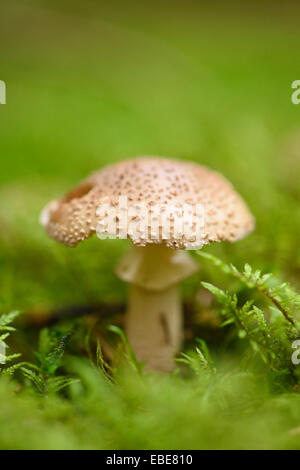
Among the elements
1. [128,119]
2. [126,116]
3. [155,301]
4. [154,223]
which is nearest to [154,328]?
[155,301]

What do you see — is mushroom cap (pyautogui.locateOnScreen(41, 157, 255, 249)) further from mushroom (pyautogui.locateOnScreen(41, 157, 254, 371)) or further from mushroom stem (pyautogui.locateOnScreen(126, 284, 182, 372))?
mushroom stem (pyautogui.locateOnScreen(126, 284, 182, 372))

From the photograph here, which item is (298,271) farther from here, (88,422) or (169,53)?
(169,53)

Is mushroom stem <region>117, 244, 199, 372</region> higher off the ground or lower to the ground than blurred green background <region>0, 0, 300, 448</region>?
lower

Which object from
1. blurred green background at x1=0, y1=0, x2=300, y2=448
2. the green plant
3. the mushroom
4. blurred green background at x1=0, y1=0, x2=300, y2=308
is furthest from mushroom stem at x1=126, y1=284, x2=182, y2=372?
the green plant

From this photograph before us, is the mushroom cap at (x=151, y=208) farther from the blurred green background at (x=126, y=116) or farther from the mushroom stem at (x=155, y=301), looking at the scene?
the blurred green background at (x=126, y=116)

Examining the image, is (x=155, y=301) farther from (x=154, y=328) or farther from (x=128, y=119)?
(x=128, y=119)
